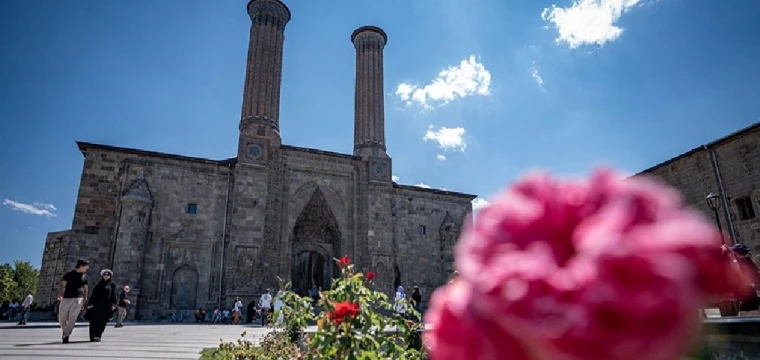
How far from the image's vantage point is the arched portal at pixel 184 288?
51.4 ft

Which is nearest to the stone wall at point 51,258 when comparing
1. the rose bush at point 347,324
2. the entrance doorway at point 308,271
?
the entrance doorway at point 308,271

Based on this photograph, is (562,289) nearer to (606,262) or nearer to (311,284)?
(606,262)

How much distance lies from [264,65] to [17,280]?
148 ft

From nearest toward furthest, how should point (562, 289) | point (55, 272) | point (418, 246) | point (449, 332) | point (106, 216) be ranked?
point (562, 289) → point (449, 332) → point (106, 216) → point (418, 246) → point (55, 272)

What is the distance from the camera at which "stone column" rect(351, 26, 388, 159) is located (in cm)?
2120

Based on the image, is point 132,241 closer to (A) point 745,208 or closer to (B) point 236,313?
(B) point 236,313

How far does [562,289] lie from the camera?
15.6 inches

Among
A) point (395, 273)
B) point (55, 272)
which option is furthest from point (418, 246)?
point (55, 272)

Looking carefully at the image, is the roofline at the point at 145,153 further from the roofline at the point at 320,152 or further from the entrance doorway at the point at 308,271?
the entrance doorway at the point at 308,271

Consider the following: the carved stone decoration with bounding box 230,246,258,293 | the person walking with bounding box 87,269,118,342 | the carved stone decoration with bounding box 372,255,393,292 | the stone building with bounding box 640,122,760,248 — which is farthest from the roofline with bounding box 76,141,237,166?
the stone building with bounding box 640,122,760,248

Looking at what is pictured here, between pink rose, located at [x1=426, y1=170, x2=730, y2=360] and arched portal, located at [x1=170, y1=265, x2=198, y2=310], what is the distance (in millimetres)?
17534

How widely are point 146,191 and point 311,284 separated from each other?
325 inches

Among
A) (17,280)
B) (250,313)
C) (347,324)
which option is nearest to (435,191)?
(250,313)

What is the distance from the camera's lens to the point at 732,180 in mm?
13930
